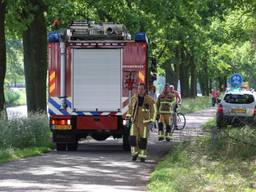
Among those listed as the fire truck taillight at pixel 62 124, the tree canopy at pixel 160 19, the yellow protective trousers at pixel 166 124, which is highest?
the tree canopy at pixel 160 19

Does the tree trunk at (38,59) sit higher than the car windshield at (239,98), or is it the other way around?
the tree trunk at (38,59)

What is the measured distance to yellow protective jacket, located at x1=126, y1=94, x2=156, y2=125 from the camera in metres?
16.9

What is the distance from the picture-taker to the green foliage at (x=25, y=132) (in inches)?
719

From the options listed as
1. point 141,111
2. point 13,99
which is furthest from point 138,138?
point 13,99

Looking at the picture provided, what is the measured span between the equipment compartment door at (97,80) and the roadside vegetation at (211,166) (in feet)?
8.52

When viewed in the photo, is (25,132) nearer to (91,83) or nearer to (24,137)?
(24,137)

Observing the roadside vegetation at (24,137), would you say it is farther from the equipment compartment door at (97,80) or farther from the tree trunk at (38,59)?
the tree trunk at (38,59)

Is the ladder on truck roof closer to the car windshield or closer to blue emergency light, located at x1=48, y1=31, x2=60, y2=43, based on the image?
blue emergency light, located at x1=48, y1=31, x2=60, y2=43

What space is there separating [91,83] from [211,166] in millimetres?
6652

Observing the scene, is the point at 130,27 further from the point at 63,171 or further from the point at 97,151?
the point at 63,171

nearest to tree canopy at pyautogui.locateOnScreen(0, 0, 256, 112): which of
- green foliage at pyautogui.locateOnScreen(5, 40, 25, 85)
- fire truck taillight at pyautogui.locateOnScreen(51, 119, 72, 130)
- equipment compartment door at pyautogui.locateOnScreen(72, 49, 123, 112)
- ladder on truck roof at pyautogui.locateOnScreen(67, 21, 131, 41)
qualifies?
ladder on truck roof at pyautogui.locateOnScreen(67, 21, 131, 41)

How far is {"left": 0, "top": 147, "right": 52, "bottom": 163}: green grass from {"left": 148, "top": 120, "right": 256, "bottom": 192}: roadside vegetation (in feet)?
12.0

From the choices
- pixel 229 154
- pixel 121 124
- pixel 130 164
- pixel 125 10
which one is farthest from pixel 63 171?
pixel 125 10

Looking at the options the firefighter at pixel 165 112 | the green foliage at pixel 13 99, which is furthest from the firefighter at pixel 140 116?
the green foliage at pixel 13 99
